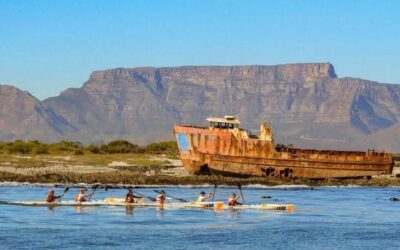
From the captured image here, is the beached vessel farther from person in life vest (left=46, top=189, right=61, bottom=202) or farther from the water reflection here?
person in life vest (left=46, top=189, right=61, bottom=202)

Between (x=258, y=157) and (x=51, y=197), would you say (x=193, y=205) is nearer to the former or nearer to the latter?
(x=51, y=197)

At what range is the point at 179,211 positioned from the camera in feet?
202

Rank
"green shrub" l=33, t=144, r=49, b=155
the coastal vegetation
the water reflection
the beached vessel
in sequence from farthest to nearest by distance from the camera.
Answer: the coastal vegetation → "green shrub" l=33, t=144, r=49, b=155 → the beached vessel → the water reflection

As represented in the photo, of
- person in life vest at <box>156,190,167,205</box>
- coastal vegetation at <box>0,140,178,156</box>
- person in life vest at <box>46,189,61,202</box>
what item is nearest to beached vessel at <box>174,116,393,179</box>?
person in life vest at <box>156,190,167,205</box>

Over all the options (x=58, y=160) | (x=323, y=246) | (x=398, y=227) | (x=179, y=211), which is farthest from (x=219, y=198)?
(x=58, y=160)

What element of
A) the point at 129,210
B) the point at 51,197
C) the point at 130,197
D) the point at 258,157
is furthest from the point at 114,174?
the point at 51,197

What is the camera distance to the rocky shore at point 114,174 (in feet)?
263

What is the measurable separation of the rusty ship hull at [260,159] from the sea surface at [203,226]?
13.3 metres

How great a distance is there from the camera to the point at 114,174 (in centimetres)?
8444

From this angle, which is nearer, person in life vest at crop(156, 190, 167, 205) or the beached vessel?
person in life vest at crop(156, 190, 167, 205)

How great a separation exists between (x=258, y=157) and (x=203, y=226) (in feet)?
105

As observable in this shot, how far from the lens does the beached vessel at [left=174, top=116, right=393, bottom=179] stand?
84.5 meters

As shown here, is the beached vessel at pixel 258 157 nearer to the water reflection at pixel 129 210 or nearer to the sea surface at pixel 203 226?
the sea surface at pixel 203 226

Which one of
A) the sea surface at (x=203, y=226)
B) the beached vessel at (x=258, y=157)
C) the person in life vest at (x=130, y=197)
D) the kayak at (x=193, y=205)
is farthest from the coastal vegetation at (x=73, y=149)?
the person in life vest at (x=130, y=197)
